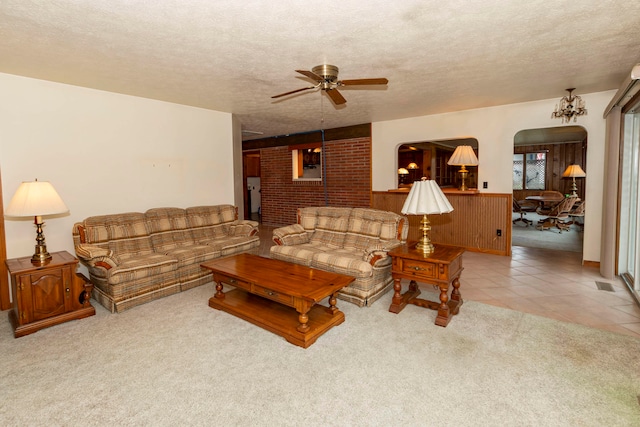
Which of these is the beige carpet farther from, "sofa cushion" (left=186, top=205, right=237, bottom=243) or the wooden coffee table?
"sofa cushion" (left=186, top=205, right=237, bottom=243)

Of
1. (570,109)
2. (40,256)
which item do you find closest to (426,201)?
(570,109)

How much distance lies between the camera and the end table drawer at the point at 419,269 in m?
2.88

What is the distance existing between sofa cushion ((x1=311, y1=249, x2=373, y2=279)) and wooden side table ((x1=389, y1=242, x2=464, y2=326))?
0.29 m

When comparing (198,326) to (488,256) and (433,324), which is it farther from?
(488,256)

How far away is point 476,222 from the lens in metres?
5.58

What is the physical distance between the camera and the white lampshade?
117 inches

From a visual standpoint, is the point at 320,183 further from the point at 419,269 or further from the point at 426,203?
the point at 419,269

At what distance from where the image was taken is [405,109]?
529 cm

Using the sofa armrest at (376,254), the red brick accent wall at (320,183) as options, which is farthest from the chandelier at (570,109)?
the sofa armrest at (376,254)

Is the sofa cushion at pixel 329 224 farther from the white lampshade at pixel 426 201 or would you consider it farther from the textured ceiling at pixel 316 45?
the textured ceiling at pixel 316 45

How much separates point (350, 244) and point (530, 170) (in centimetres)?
1062

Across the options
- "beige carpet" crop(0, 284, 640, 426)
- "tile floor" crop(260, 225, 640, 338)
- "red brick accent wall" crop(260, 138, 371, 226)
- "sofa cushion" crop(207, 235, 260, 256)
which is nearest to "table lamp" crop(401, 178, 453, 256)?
"beige carpet" crop(0, 284, 640, 426)

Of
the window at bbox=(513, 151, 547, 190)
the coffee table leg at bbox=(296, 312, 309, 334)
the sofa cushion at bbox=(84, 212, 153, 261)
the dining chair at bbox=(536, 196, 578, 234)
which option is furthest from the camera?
the window at bbox=(513, 151, 547, 190)

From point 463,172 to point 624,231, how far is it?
2.27 m
